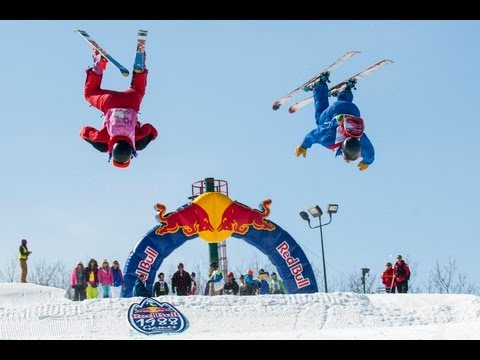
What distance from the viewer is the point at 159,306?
1310cm

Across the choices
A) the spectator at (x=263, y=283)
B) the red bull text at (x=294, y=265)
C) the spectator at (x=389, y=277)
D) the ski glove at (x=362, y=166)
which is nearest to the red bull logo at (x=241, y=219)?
the red bull text at (x=294, y=265)

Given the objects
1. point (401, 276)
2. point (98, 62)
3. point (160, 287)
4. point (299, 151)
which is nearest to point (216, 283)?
point (160, 287)

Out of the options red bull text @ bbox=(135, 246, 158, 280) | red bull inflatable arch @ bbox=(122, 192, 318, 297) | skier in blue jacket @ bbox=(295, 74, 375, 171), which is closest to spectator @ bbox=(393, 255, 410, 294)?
red bull inflatable arch @ bbox=(122, 192, 318, 297)

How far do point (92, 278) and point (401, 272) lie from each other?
20.8ft

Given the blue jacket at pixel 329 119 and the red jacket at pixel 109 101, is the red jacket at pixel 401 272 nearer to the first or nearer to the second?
the blue jacket at pixel 329 119

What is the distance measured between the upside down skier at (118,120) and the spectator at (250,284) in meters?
4.17

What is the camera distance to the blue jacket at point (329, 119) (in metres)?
13.8

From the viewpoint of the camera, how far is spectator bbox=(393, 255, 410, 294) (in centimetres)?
1535

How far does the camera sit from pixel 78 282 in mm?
14898

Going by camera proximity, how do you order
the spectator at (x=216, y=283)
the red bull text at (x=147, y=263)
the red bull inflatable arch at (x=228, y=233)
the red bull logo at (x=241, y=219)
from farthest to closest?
the red bull logo at (x=241, y=219)
the red bull inflatable arch at (x=228, y=233)
the red bull text at (x=147, y=263)
the spectator at (x=216, y=283)

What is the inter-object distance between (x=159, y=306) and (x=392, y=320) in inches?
168
